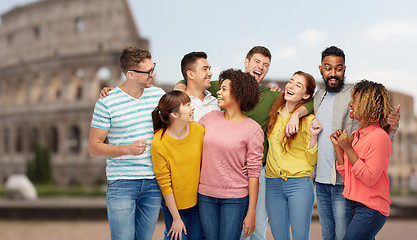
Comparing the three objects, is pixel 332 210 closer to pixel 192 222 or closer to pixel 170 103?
pixel 192 222

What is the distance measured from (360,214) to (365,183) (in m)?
0.22

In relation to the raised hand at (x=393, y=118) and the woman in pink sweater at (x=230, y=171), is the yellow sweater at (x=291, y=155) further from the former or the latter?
the raised hand at (x=393, y=118)

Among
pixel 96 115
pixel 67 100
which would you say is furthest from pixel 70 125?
pixel 96 115

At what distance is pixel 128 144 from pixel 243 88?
0.96 metres

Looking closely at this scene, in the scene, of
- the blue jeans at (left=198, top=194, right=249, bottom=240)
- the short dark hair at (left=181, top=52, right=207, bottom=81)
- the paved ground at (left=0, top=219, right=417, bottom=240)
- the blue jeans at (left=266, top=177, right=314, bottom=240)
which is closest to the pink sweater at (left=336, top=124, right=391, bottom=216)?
the blue jeans at (left=266, top=177, right=314, bottom=240)

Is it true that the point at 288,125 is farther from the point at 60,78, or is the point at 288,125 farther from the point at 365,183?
the point at 60,78

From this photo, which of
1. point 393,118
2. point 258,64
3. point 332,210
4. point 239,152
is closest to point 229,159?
point 239,152

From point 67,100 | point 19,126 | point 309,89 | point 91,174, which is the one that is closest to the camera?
point 309,89

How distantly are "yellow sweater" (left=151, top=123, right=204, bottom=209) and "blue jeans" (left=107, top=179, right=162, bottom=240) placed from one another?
193 millimetres

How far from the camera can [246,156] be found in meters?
3.07

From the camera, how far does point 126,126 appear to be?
3213 mm

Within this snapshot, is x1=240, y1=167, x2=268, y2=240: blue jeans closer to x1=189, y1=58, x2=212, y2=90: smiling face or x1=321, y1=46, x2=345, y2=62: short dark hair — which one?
x1=189, y1=58, x2=212, y2=90: smiling face

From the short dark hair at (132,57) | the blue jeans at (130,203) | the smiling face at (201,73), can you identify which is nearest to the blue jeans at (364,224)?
the blue jeans at (130,203)

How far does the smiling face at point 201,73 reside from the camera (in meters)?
3.49
